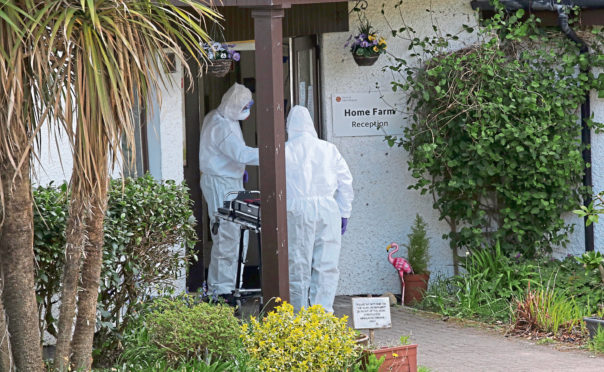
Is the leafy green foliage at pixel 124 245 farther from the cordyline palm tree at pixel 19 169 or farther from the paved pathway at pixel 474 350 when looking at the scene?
the paved pathway at pixel 474 350

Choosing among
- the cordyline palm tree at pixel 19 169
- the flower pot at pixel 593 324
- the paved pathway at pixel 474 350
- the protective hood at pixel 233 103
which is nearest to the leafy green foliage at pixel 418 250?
the paved pathway at pixel 474 350

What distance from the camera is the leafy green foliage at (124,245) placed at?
5340 mm

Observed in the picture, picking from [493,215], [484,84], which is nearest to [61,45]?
[484,84]

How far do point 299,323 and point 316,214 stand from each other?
2.38 metres

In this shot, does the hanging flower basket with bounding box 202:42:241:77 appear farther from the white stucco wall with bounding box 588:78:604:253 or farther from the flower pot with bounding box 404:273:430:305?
the white stucco wall with bounding box 588:78:604:253

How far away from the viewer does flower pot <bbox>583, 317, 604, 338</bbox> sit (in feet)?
23.1

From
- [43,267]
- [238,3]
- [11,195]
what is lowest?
[43,267]

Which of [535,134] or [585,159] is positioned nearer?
[535,134]

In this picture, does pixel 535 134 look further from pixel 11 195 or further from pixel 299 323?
pixel 11 195

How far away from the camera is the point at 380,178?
375 inches

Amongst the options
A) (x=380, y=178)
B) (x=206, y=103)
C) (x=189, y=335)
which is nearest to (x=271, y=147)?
(x=189, y=335)

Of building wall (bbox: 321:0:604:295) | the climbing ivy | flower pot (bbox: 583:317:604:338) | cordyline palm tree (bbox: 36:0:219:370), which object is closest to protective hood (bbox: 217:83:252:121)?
building wall (bbox: 321:0:604:295)

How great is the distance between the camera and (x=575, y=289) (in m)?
8.25

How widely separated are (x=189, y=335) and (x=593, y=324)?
3288mm
